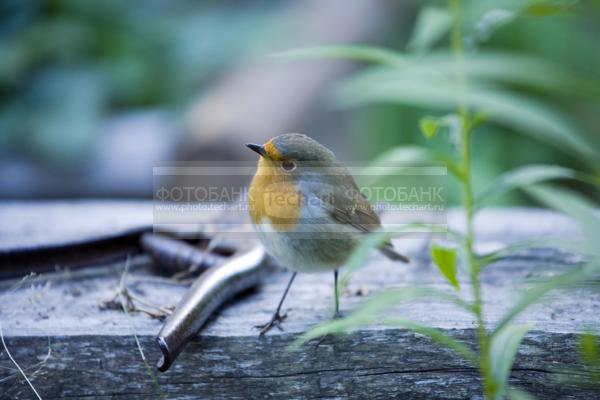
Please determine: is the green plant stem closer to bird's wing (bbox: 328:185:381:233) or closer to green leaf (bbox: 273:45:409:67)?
green leaf (bbox: 273:45:409:67)

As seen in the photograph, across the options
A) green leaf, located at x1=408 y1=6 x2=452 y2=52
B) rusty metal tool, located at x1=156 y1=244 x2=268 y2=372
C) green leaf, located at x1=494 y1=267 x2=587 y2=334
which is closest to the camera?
green leaf, located at x1=494 y1=267 x2=587 y2=334

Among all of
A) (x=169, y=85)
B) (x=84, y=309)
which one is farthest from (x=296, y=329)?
(x=169, y=85)

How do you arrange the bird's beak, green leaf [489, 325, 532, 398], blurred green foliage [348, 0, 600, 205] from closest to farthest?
green leaf [489, 325, 532, 398], the bird's beak, blurred green foliage [348, 0, 600, 205]

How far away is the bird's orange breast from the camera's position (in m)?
2.38

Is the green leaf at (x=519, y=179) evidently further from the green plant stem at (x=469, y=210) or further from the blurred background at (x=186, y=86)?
the blurred background at (x=186, y=86)

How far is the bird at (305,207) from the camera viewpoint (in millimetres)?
2344

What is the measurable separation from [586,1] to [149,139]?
498cm

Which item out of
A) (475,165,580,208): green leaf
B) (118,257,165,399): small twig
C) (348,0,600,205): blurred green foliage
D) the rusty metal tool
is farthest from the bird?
(348,0,600,205): blurred green foliage

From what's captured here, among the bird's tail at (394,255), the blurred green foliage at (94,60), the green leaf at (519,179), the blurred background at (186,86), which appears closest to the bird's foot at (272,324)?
the bird's tail at (394,255)

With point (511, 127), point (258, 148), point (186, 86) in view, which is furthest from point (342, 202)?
point (186, 86)

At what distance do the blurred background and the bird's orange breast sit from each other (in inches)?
111

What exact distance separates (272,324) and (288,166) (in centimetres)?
54

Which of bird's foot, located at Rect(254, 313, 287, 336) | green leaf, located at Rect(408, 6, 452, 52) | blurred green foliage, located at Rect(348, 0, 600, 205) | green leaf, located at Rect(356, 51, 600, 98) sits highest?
blurred green foliage, located at Rect(348, 0, 600, 205)

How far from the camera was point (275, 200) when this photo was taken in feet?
7.89
